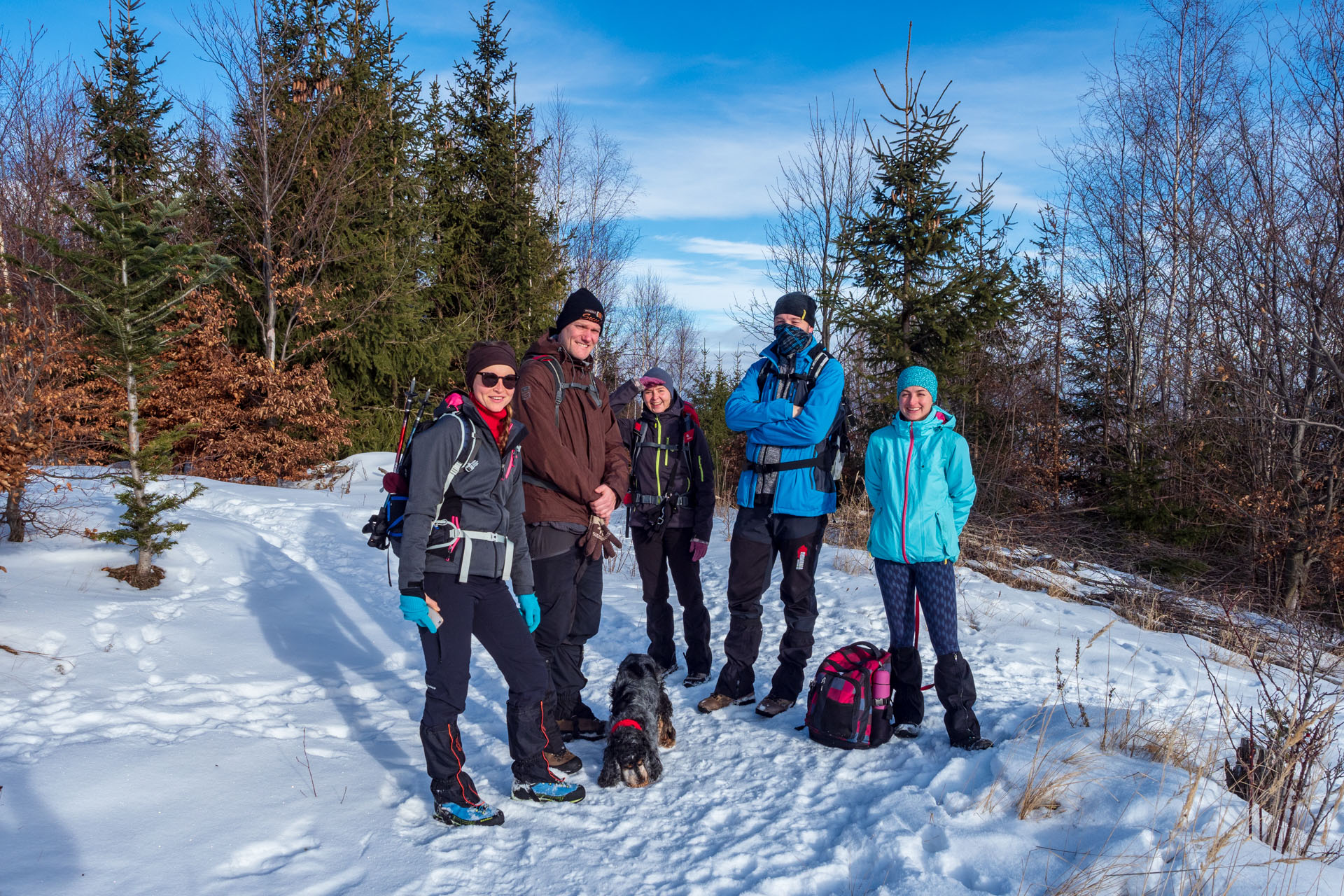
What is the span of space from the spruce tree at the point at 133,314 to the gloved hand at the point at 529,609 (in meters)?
4.39

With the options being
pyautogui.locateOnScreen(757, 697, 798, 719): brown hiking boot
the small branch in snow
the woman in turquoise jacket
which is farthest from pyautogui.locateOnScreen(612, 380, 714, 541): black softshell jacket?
the small branch in snow

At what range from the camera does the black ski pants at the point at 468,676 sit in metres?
3.26

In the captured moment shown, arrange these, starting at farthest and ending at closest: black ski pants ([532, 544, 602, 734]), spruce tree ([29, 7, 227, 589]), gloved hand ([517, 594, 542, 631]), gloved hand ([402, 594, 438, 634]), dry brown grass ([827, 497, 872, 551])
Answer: dry brown grass ([827, 497, 872, 551])
spruce tree ([29, 7, 227, 589])
black ski pants ([532, 544, 602, 734])
gloved hand ([517, 594, 542, 631])
gloved hand ([402, 594, 438, 634])

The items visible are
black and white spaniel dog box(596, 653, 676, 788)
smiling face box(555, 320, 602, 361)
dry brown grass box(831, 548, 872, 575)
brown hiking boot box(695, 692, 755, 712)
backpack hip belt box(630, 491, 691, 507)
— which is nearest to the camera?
black and white spaniel dog box(596, 653, 676, 788)

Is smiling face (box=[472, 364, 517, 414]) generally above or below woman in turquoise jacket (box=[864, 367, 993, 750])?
above

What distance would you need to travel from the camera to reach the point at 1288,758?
3.01 metres

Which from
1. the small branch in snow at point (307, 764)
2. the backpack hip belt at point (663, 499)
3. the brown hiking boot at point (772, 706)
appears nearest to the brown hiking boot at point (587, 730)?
the brown hiking boot at point (772, 706)

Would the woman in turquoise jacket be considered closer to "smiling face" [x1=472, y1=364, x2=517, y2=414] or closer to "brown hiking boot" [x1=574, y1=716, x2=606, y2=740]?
"brown hiking boot" [x1=574, y1=716, x2=606, y2=740]

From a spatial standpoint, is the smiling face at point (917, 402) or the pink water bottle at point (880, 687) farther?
the smiling face at point (917, 402)

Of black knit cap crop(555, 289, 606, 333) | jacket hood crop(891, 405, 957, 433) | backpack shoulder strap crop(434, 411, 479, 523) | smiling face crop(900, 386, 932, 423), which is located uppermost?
black knit cap crop(555, 289, 606, 333)

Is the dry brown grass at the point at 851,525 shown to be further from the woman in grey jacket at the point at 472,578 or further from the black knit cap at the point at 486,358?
the black knit cap at the point at 486,358

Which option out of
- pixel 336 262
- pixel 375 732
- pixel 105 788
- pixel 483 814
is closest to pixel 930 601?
pixel 483 814

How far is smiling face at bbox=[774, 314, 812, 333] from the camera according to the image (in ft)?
15.2

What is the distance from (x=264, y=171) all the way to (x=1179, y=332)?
60.9 feet
